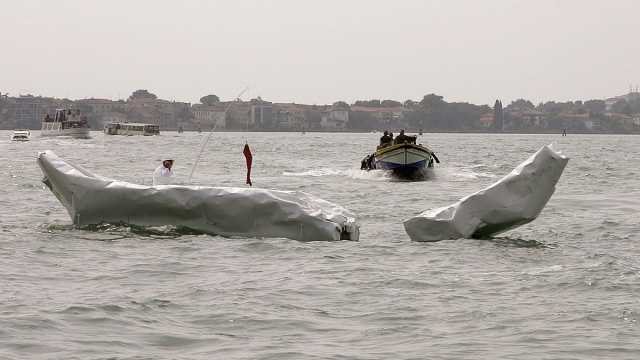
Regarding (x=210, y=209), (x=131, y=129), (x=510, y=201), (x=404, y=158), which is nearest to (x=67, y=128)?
(x=131, y=129)

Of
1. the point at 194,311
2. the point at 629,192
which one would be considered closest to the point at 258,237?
the point at 194,311

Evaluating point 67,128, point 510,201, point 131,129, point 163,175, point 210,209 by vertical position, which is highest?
point 163,175

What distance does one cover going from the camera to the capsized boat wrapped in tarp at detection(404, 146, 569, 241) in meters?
17.2

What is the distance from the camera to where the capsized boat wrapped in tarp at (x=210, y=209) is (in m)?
17.2

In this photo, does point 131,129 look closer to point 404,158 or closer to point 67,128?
point 67,128

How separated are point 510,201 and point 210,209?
464 centimetres

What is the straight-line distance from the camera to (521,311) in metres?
11.5

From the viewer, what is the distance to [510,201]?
17234 mm

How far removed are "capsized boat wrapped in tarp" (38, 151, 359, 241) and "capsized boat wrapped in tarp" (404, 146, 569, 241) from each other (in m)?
1.69

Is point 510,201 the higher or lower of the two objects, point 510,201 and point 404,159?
the higher

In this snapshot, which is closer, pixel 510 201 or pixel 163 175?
pixel 510 201

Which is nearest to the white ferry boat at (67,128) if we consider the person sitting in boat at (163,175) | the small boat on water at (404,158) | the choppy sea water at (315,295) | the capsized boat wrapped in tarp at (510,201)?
the small boat on water at (404,158)

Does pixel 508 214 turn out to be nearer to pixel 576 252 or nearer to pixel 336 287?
pixel 576 252

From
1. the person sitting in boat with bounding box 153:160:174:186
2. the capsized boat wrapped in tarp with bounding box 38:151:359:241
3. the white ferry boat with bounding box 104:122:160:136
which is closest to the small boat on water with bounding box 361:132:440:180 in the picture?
the person sitting in boat with bounding box 153:160:174:186
